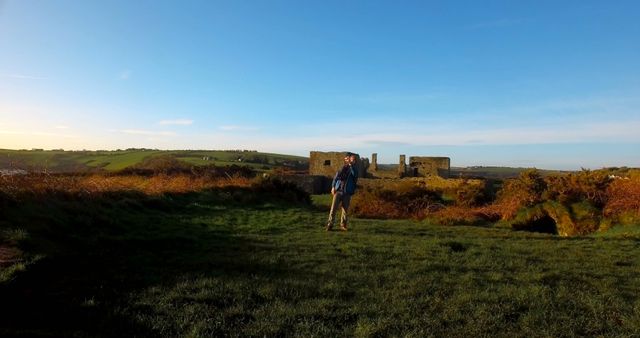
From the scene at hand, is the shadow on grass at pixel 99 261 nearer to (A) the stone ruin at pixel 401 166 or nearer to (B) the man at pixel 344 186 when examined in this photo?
(B) the man at pixel 344 186

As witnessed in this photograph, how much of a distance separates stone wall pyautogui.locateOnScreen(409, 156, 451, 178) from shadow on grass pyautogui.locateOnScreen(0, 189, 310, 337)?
1213 inches

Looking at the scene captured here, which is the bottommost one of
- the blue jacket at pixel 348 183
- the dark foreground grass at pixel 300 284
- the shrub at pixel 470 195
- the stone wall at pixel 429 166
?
the dark foreground grass at pixel 300 284

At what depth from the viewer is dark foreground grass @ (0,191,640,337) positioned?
17.1 ft

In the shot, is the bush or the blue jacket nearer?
the blue jacket

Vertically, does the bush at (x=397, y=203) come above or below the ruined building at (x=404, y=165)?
below

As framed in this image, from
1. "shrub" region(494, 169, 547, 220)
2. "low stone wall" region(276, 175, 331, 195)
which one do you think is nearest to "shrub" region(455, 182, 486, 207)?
"shrub" region(494, 169, 547, 220)

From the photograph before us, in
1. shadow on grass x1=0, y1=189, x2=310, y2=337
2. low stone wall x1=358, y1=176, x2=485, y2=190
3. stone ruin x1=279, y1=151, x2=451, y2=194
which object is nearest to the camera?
shadow on grass x1=0, y1=189, x2=310, y2=337

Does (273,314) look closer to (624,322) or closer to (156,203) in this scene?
→ (624,322)

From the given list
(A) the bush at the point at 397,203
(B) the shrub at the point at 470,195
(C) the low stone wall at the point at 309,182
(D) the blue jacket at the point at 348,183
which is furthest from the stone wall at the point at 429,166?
(D) the blue jacket at the point at 348,183

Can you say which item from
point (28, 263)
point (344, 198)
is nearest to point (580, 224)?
point (344, 198)

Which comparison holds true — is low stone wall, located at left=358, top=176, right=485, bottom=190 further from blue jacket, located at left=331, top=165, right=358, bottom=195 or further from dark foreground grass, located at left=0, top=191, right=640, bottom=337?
dark foreground grass, located at left=0, top=191, right=640, bottom=337

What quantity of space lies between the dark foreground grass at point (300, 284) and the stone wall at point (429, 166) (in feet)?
99.8

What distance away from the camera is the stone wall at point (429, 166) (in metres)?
42.3

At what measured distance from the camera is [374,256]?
9086 mm
